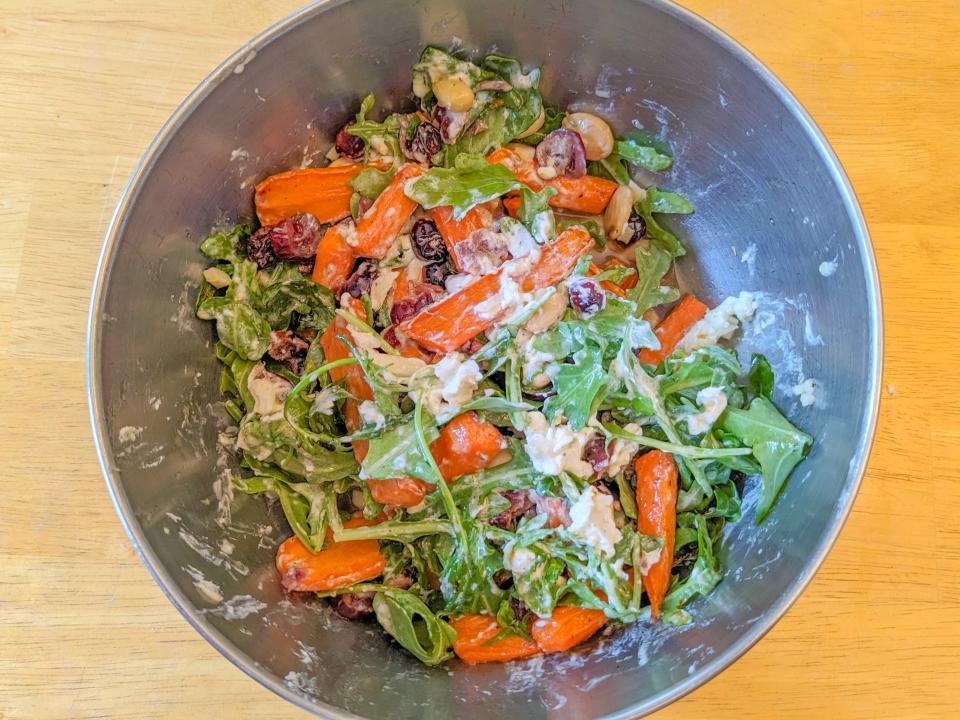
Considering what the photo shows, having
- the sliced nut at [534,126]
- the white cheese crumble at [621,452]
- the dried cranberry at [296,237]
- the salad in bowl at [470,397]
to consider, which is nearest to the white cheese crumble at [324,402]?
the salad in bowl at [470,397]

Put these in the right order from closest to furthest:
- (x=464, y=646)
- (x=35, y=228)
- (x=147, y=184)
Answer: (x=147, y=184) < (x=464, y=646) < (x=35, y=228)

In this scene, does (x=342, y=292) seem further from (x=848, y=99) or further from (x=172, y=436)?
(x=848, y=99)

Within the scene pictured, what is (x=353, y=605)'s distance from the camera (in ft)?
3.96

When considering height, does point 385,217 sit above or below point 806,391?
above

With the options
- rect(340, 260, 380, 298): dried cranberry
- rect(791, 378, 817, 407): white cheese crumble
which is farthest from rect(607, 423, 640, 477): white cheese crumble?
rect(340, 260, 380, 298): dried cranberry

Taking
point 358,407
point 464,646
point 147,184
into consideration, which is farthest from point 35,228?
point 464,646

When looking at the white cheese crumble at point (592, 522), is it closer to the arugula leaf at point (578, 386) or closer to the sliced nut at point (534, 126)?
the arugula leaf at point (578, 386)

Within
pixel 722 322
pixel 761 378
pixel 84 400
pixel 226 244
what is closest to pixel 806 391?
pixel 761 378

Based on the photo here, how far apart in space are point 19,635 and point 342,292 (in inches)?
31.8

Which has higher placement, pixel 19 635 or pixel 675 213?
pixel 675 213

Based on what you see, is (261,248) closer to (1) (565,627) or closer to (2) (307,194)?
(2) (307,194)

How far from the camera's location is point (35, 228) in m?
1.31

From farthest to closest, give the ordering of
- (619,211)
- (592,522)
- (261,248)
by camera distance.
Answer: (619,211)
(261,248)
(592,522)

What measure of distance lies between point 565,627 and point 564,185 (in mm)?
773
